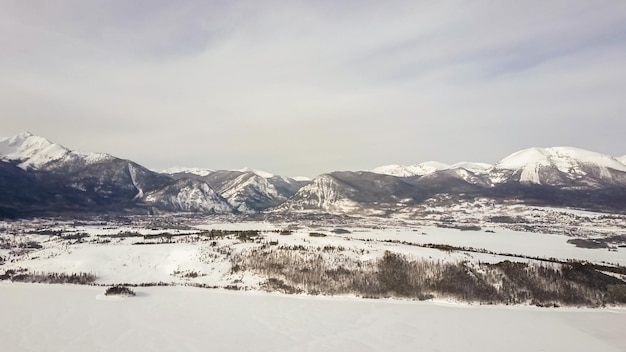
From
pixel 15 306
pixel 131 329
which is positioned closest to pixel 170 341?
pixel 131 329

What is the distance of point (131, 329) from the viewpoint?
1619 centimetres

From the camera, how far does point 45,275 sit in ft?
124

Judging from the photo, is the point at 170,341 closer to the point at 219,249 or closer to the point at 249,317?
the point at 249,317

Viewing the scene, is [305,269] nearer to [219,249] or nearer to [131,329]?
[219,249]

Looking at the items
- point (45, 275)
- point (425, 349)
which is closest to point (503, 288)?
point (425, 349)

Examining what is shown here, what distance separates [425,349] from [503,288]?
1794 centimetres

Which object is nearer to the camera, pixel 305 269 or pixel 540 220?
pixel 305 269

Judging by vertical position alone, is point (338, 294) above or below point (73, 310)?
below

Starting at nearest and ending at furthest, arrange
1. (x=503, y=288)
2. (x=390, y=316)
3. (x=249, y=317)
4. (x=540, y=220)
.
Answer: (x=249, y=317), (x=390, y=316), (x=503, y=288), (x=540, y=220)

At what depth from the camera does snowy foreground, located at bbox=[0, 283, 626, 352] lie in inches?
579

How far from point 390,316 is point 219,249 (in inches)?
1032

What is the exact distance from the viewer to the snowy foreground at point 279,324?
14695mm

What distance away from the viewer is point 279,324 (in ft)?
59.5

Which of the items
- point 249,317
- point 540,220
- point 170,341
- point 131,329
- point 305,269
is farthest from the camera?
point 540,220
